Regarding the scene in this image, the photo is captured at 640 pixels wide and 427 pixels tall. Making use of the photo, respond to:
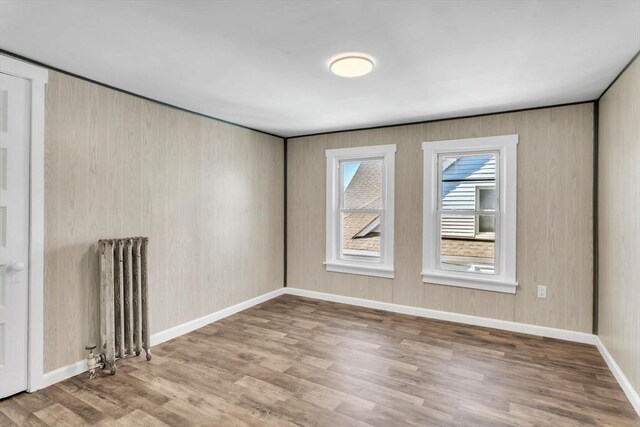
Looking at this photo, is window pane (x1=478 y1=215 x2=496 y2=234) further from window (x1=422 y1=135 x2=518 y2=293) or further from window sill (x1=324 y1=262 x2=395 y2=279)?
window sill (x1=324 y1=262 x2=395 y2=279)

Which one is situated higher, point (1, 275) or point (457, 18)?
point (457, 18)

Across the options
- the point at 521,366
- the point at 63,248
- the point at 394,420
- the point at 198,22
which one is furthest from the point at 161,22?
the point at 521,366

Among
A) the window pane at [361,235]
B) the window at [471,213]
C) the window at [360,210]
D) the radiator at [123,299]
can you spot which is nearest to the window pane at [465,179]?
the window at [471,213]

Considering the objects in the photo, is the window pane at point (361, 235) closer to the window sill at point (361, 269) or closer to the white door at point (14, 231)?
the window sill at point (361, 269)

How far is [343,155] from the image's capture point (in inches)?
183

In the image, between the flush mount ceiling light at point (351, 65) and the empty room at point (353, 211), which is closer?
the empty room at point (353, 211)

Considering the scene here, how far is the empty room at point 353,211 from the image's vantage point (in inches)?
83.1

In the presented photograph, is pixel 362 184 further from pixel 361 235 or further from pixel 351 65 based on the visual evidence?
pixel 351 65

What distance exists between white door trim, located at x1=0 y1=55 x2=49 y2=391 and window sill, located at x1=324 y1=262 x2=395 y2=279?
3.13 meters

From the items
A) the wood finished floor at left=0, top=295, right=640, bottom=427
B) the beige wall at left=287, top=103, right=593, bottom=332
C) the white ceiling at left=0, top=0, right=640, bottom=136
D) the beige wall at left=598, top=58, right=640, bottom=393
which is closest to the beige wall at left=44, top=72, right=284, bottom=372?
the white ceiling at left=0, top=0, right=640, bottom=136

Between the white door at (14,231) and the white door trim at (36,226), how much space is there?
28 mm

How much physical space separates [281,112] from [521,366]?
10.7ft

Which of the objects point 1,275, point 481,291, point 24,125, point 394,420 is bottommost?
point 394,420

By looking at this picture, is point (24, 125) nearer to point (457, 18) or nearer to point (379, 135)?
point (457, 18)
